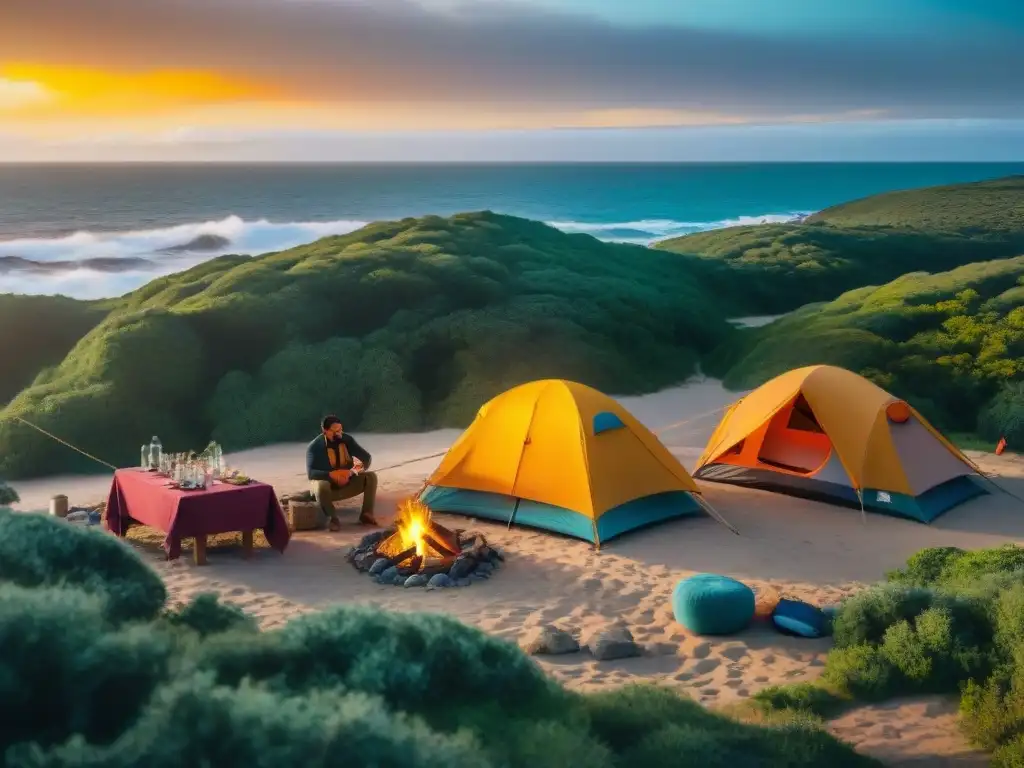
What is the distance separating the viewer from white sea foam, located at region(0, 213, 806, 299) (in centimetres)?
5231

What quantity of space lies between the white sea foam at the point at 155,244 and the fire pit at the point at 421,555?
4373 cm

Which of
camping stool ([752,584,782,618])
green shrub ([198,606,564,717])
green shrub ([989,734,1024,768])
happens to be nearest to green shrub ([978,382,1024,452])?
camping stool ([752,584,782,618])

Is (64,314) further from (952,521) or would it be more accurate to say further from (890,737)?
(890,737)

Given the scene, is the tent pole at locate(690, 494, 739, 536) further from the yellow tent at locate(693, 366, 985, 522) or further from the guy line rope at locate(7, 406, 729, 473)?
the guy line rope at locate(7, 406, 729, 473)

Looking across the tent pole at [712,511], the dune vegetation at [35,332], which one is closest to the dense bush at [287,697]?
the tent pole at [712,511]

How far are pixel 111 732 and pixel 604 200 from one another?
11023 cm

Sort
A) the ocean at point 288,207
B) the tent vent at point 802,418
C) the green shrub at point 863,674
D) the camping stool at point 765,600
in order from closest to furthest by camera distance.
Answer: the green shrub at point 863,674
the camping stool at point 765,600
the tent vent at point 802,418
the ocean at point 288,207

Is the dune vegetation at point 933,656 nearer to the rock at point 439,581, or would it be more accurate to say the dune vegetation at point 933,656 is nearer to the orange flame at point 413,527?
the rock at point 439,581

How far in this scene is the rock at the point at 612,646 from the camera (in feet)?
24.3

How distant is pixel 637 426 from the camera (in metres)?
11.2

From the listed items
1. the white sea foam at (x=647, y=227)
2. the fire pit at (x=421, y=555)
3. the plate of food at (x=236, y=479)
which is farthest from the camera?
the white sea foam at (x=647, y=227)

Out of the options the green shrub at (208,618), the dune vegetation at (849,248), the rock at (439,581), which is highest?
the dune vegetation at (849,248)

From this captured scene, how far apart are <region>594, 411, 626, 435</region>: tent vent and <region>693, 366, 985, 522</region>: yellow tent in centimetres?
217

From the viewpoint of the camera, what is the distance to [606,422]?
35.6 ft
